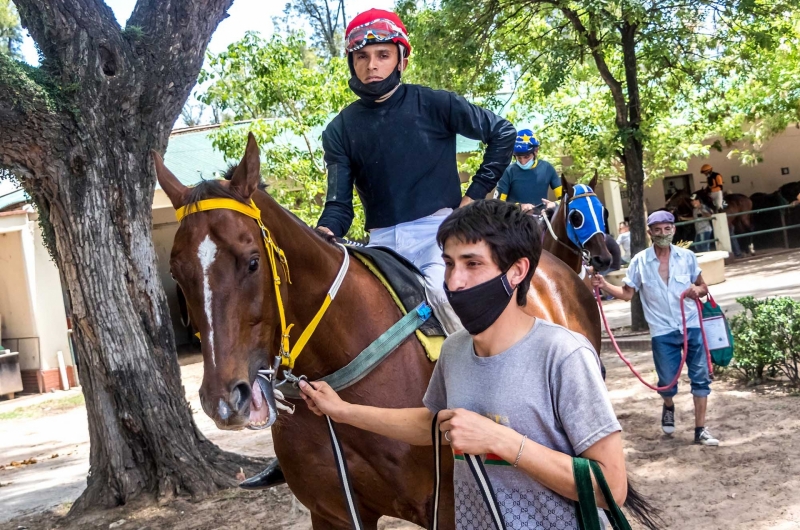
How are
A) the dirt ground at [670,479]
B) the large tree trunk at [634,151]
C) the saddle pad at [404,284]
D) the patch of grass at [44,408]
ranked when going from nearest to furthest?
the saddle pad at [404,284]
the dirt ground at [670,479]
the large tree trunk at [634,151]
the patch of grass at [44,408]

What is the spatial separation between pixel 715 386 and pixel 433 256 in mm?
5972

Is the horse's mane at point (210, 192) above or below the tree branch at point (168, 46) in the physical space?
below

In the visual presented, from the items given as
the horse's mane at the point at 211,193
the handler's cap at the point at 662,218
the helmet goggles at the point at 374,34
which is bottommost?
the handler's cap at the point at 662,218

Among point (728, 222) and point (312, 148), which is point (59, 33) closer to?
point (312, 148)

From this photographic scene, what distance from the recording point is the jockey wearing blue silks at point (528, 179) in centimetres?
732

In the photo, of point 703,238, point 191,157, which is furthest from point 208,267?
point 703,238

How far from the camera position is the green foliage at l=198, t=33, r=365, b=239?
1243cm

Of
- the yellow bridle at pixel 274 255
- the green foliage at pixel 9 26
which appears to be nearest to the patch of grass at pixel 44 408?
the yellow bridle at pixel 274 255

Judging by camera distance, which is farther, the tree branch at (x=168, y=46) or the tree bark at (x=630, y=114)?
the tree bark at (x=630, y=114)

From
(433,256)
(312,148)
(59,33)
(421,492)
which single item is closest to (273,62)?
(312,148)

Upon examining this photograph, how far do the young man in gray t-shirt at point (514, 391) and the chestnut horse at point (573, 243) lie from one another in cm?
409

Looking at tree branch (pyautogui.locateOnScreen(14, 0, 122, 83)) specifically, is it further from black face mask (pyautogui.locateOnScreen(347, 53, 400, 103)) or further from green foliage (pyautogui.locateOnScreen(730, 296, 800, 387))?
green foliage (pyautogui.locateOnScreen(730, 296, 800, 387))

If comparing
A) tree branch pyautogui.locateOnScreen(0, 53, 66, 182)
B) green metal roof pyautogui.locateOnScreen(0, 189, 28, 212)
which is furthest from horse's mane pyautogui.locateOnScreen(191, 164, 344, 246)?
green metal roof pyautogui.locateOnScreen(0, 189, 28, 212)

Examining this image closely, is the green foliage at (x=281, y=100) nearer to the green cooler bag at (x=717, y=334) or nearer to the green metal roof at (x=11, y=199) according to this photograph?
the green metal roof at (x=11, y=199)
